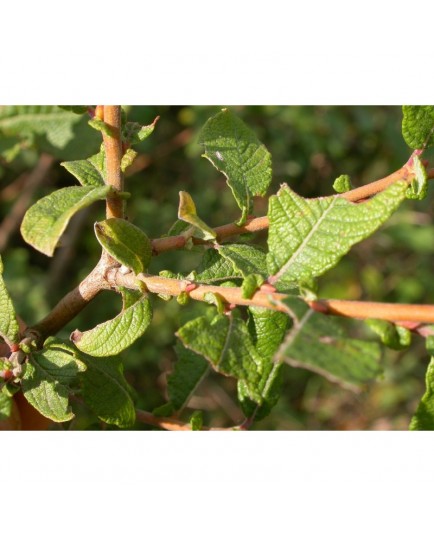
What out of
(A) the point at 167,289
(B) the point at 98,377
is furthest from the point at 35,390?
(A) the point at 167,289

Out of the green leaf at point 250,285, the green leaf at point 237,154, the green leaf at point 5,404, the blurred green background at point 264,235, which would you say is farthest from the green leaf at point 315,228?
the blurred green background at point 264,235

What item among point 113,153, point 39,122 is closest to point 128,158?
point 113,153

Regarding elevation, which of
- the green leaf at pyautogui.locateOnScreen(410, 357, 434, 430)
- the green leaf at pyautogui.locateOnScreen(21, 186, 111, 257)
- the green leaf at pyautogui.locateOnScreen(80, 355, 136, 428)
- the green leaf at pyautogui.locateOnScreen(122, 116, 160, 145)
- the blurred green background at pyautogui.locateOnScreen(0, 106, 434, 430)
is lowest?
the blurred green background at pyautogui.locateOnScreen(0, 106, 434, 430)

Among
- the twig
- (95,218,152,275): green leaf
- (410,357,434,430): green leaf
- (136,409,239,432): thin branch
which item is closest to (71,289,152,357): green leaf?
(95,218,152,275): green leaf

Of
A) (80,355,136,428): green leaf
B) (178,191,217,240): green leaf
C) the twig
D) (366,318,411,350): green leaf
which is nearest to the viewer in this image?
(366,318,411,350): green leaf

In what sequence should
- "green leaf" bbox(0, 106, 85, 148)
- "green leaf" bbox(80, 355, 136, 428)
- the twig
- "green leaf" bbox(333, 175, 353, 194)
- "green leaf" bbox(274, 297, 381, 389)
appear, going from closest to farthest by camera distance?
"green leaf" bbox(274, 297, 381, 389), "green leaf" bbox(333, 175, 353, 194), "green leaf" bbox(80, 355, 136, 428), "green leaf" bbox(0, 106, 85, 148), the twig

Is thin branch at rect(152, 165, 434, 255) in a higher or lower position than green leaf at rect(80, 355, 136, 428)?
higher

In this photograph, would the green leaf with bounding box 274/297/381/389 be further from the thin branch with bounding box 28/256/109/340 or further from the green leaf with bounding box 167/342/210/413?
the green leaf with bounding box 167/342/210/413

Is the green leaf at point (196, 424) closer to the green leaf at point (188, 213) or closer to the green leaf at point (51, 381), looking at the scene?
the green leaf at point (51, 381)
